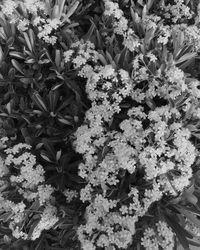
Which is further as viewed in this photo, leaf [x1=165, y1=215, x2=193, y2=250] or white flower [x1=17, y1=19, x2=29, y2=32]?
white flower [x1=17, y1=19, x2=29, y2=32]

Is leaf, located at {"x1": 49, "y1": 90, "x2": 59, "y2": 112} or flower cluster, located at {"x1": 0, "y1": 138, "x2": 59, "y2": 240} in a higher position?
leaf, located at {"x1": 49, "y1": 90, "x2": 59, "y2": 112}

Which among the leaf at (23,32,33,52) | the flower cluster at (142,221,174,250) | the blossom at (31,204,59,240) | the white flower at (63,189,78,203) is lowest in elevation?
the blossom at (31,204,59,240)

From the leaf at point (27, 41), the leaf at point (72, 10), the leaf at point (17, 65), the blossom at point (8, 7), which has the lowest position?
the leaf at point (17, 65)

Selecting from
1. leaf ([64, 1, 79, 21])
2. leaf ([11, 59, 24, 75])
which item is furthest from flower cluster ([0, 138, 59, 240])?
leaf ([64, 1, 79, 21])

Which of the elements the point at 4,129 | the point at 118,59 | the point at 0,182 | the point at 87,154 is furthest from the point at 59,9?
the point at 0,182

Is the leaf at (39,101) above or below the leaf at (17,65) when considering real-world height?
below

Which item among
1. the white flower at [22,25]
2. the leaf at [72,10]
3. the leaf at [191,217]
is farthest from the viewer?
the leaf at [72,10]

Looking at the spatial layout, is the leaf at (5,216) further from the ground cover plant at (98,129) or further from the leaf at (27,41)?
the leaf at (27,41)

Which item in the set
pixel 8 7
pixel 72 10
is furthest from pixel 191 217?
pixel 8 7

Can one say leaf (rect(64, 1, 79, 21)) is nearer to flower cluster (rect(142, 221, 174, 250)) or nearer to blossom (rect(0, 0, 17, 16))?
blossom (rect(0, 0, 17, 16))

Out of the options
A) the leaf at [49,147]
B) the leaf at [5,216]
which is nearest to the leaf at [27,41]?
the leaf at [49,147]
